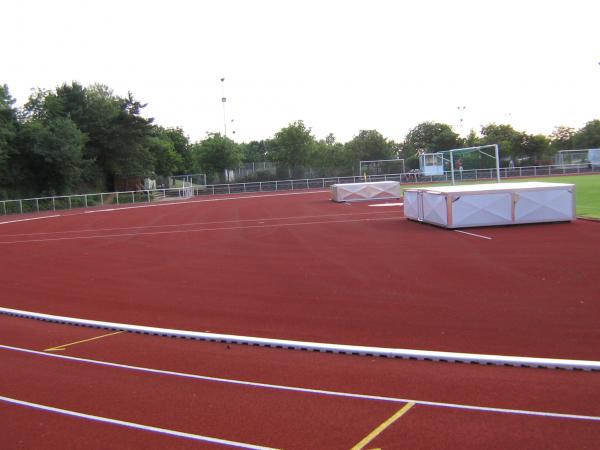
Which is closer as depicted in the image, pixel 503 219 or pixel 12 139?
pixel 503 219

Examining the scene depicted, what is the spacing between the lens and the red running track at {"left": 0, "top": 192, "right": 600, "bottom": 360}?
24.5 feet

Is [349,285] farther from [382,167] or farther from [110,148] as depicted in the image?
[382,167]

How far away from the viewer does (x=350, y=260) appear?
527 inches

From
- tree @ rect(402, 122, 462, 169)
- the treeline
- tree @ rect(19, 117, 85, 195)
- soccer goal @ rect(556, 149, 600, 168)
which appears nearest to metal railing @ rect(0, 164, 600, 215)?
soccer goal @ rect(556, 149, 600, 168)

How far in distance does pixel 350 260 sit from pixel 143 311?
220 inches

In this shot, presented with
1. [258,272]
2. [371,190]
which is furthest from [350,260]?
[371,190]

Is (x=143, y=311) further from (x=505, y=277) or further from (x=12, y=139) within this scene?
(x=12, y=139)

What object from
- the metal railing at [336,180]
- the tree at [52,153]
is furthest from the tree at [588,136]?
the tree at [52,153]

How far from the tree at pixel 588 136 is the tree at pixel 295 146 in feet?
138

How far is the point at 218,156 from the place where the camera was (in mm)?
63312

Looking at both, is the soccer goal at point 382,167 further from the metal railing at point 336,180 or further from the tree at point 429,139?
the tree at point 429,139

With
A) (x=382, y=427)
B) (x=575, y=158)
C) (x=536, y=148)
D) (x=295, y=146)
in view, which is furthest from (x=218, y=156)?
(x=382, y=427)

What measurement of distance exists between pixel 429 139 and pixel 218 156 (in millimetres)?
38953

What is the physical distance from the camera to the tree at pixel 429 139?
80500 mm
